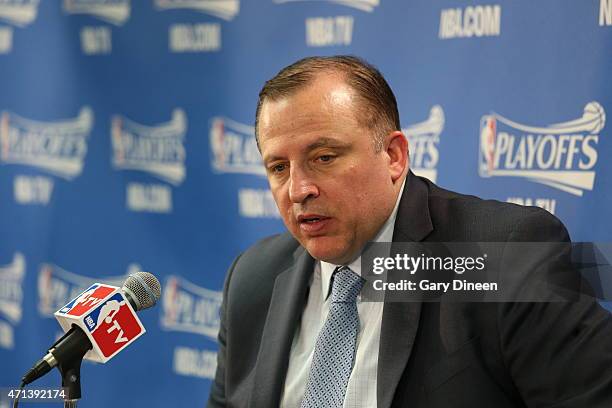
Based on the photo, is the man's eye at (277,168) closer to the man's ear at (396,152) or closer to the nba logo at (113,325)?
the man's ear at (396,152)

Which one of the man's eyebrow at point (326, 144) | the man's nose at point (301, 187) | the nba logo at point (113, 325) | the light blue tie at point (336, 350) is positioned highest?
the man's eyebrow at point (326, 144)

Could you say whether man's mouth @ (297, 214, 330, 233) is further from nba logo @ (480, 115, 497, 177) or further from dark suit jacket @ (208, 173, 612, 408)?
nba logo @ (480, 115, 497, 177)

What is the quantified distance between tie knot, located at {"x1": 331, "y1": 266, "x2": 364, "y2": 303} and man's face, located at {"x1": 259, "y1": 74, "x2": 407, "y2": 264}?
7cm

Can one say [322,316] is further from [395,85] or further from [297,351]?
[395,85]

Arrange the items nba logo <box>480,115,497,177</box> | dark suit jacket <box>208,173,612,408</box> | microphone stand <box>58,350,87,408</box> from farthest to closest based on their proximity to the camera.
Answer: nba logo <box>480,115,497,177</box>, dark suit jacket <box>208,173,612,408</box>, microphone stand <box>58,350,87,408</box>

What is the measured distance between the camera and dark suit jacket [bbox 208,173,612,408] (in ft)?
5.79

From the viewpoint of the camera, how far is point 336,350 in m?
2.03

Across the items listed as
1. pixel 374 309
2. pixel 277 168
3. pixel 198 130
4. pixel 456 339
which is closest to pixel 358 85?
pixel 277 168

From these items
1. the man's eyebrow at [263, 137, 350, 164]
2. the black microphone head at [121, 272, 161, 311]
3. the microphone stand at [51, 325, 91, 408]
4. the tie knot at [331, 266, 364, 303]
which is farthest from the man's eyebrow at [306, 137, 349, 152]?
→ the microphone stand at [51, 325, 91, 408]

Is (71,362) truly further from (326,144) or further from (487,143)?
(487,143)

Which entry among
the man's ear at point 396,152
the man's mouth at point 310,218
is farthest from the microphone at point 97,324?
the man's ear at point 396,152

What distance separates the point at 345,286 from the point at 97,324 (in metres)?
0.66

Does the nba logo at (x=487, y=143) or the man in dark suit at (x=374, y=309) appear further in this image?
the nba logo at (x=487, y=143)

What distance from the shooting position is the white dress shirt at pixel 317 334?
198 cm
